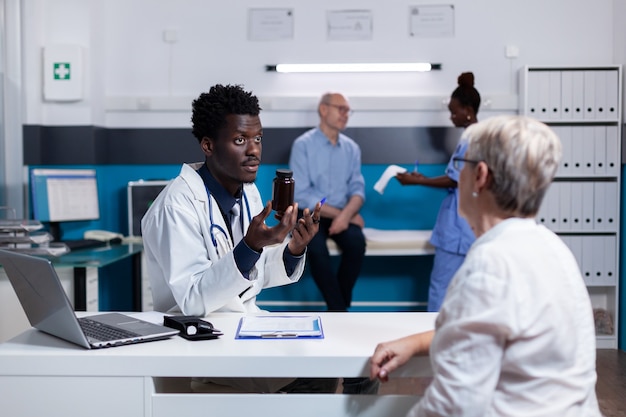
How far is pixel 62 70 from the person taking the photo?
15.0 feet

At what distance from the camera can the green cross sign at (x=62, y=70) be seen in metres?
4.55

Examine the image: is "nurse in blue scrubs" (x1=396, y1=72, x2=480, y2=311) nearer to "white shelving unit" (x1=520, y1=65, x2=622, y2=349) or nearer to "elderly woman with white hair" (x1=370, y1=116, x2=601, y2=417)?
"white shelving unit" (x1=520, y1=65, x2=622, y2=349)

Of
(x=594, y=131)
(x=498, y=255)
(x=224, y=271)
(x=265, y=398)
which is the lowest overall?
(x=265, y=398)

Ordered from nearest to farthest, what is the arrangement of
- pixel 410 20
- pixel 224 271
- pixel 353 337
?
pixel 353 337, pixel 224 271, pixel 410 20

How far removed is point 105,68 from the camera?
16.3ft

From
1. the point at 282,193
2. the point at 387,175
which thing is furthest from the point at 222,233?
the point at 387,175

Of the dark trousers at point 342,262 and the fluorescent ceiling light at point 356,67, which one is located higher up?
the fluorescent ceiling light at point 356,67

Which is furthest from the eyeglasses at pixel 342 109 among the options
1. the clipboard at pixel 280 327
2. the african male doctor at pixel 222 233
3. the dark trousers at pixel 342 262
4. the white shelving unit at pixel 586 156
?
the clipboard at pixel 280 327

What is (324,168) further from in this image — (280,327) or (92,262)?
Answer: (280,327)

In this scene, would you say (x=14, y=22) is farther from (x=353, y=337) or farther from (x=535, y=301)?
(x=535, y=301)

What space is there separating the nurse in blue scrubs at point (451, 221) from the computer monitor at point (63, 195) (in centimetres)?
192

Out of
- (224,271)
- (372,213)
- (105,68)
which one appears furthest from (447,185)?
(224,271)

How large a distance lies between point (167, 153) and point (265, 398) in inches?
143

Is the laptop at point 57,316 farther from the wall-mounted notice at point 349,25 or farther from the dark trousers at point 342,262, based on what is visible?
the wall-mounted notice at point 349,25
